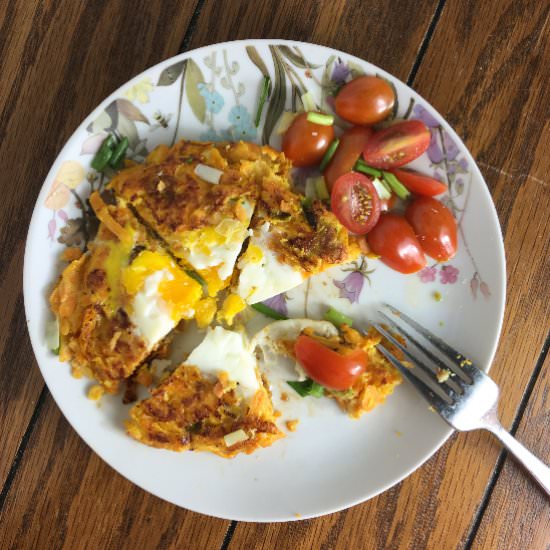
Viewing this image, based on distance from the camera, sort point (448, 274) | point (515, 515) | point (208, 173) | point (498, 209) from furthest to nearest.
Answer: point (515, 515) → point (498, 209) → point (448, 274) → point (208, 173)

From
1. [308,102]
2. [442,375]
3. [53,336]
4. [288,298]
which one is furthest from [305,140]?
[53,336]

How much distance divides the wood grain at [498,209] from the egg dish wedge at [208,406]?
2.61 feet

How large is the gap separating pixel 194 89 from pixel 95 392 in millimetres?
1761

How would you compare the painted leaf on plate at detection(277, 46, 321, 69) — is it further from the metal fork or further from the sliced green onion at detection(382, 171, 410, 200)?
the metal fork

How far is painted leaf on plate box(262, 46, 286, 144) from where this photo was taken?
9.71 ft

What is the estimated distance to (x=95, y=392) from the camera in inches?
119

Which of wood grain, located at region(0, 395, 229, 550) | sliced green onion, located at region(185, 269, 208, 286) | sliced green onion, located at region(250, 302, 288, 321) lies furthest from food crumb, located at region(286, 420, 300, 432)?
sliced green onion, located at region(185, 269, 208, 286)

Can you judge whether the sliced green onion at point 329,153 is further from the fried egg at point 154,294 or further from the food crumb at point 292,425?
the food crumb at point 292,425

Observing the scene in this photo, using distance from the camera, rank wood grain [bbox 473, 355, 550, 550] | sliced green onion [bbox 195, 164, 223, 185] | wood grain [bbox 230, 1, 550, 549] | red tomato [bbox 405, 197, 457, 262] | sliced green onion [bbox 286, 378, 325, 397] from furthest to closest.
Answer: wood grain [bbox 473, 355, 550, 550], wood grain [bbox 230, 1, 550, 549], sliced green onion [bbox 286, 378, 325, 397], red tomato [bbox 405, 197, 457, 262], sliced green onion [bbox 195, 164, 223, 185]

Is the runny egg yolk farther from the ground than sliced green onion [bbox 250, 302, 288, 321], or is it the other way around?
the runny egg yolk

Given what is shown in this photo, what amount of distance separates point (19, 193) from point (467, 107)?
2685 mm

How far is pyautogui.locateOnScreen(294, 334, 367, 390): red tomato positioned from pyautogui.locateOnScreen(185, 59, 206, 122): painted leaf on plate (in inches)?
54.4

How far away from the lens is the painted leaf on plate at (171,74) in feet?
9.50

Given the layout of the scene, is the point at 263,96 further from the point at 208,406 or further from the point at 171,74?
the point at 208,406
